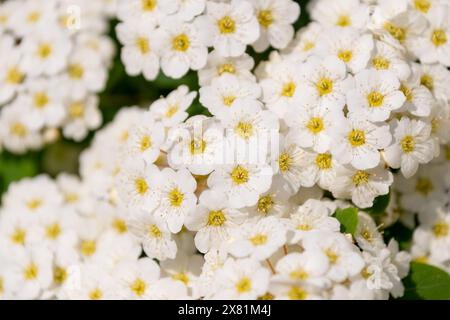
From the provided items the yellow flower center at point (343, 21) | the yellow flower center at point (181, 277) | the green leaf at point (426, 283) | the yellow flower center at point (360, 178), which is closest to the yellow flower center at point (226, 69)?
the yellow flower center at point (343, 21)

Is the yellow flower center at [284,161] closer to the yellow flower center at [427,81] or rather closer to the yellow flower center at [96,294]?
the yellow flower center at [427,81]

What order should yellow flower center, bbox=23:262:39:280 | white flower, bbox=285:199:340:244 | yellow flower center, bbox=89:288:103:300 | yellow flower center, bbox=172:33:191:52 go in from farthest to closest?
yellow flower center, bbox=23:262:39:280
yellow flower center, bbox=172:33:191:52
yellow flower center, bbox=89:288:103:300
white flower, bbox=285:199:340:244

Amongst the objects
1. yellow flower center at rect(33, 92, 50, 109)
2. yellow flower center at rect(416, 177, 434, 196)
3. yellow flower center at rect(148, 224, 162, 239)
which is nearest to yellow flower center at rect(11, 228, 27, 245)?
yellow flower center at rect(33, 92, 50, 109)

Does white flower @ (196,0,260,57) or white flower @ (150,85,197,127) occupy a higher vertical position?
white flower @ (196,0,260,57)

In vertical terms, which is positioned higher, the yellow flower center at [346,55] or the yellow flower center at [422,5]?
the yellow flower center at [422,5]

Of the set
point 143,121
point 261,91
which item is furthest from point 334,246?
point 143,121

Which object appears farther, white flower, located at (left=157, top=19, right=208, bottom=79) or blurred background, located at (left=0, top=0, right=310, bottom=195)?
blurred background, located at (left=0, top=0, right=310, bottom=195)

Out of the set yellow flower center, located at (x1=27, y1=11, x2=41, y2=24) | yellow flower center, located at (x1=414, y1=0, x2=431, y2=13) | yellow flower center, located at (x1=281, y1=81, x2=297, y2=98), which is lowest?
yellow flower center, located at (x1=281, y1=81, x2=297, y2=98)

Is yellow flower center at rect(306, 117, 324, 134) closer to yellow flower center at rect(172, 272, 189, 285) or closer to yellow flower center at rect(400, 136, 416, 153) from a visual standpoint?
yellow flower center at rect(400, 136, 416, 153)
